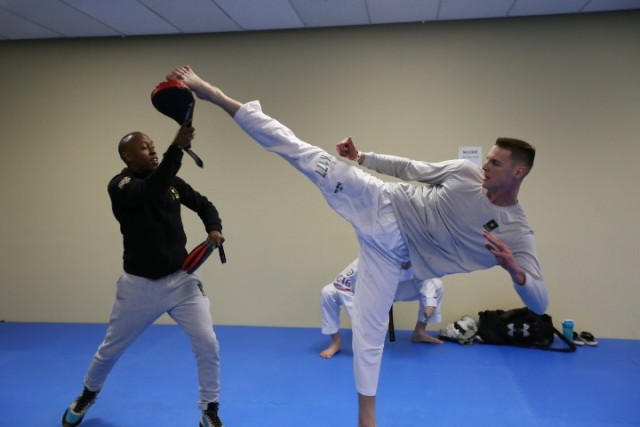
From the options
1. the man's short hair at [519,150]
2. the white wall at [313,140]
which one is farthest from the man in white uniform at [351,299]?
the man's short hair at [519,150]

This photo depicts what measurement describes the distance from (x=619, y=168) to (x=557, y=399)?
2.46 meters

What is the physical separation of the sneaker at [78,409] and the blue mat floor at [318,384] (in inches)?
4.4

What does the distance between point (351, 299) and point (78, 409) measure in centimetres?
210

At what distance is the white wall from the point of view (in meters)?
4.51

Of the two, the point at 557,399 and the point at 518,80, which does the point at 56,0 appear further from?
the point at 557,399

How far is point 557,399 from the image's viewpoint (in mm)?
3129

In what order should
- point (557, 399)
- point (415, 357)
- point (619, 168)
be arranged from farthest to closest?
point (619, 168) < point (415, 357) < point (557, 399)

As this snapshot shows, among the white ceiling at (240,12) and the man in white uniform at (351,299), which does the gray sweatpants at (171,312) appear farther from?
the white ceiling at (240,12)

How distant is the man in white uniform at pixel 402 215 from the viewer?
238 cm

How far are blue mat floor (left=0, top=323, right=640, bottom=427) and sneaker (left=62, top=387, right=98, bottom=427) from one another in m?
0.11

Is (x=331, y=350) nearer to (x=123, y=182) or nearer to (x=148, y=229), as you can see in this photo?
(x=148, y=229)

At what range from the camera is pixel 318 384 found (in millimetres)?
3369

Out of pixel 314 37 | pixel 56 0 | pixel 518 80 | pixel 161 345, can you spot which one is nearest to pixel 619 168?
pixel 518 80

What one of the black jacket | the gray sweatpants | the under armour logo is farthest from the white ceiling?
the under armour logo
